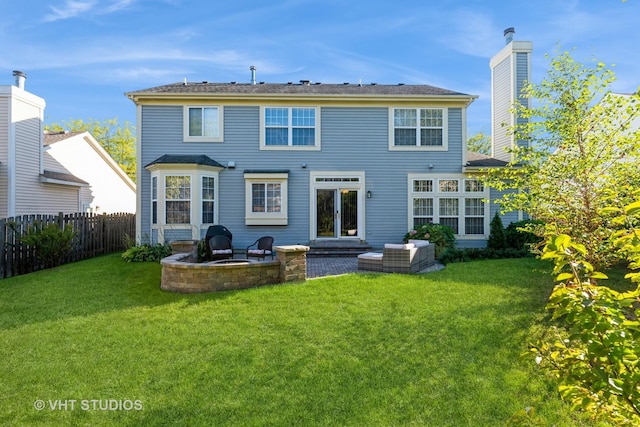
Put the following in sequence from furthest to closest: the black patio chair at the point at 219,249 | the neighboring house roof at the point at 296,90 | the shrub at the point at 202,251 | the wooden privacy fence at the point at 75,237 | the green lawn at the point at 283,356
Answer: the neighboring house roof at the point at 296,90 → the shrub at the point at 202,251 → the black patio chair at the point at 219,249 → the wooden privacy fence at the point at 75,237 → the green lawn at the point at 283,356

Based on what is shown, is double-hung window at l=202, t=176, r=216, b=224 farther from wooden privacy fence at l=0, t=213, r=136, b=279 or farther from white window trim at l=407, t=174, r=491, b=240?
white window trim at l=407, t=174, r=491, b=240

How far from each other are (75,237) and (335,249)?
8.60 m

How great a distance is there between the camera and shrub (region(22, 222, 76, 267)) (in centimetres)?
975

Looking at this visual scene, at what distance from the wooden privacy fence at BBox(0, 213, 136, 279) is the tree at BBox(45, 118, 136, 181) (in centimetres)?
2327

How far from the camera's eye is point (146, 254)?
426 inches

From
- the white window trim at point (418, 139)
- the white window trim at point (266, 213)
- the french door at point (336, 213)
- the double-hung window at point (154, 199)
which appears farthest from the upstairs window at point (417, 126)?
the double-hung window at point (154, 199)

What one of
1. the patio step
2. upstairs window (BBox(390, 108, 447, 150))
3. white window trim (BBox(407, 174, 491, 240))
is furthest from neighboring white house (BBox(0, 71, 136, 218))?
white window trim (BBox(407, 174, 491, 240))

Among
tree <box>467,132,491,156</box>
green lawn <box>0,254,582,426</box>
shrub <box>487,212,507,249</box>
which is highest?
tree <box>467,132,491,156</box>

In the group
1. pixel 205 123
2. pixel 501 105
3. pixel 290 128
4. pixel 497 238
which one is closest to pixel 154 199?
pixel 205 123

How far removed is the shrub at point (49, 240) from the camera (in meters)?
9.75

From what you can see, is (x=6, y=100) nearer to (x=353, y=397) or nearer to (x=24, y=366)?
Answer: (x=24, y=366)

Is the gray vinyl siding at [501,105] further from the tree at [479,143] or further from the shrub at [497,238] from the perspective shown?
the tree at [479,143]

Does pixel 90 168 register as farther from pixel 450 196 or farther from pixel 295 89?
pixel 450 196

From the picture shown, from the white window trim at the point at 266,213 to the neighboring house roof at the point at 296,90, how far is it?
3.06 m
